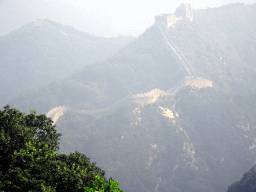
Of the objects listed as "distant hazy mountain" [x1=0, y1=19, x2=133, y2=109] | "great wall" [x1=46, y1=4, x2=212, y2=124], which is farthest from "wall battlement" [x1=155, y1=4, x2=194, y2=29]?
"distant hazy mountain" [x1=0, y1=19, x2=133, y2=109]

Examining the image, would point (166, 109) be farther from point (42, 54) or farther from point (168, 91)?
point (42, 54)

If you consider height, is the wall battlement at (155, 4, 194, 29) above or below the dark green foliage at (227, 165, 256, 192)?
above

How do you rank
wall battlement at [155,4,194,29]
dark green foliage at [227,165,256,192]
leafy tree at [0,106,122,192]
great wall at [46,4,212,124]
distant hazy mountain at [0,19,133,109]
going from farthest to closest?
distant hazy mountain at [0,19,133,109], wall battlement at [155,4,194,29], great wall at [46,4,212,124], dark green foliage at [227,165,256,192], leafy tree at [0,106,122,192]

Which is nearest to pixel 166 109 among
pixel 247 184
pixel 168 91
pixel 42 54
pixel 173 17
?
pixel 168 91

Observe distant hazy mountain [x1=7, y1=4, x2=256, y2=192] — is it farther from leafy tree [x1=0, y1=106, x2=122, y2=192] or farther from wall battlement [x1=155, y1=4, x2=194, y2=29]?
leafy tree [x1=0, y1=106, x2=122, y2=192]

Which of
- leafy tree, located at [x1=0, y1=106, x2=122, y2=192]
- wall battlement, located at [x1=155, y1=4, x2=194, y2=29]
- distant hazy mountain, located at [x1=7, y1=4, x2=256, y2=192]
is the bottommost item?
leafy tree, located at [x1=0, y1=106, x2=122, y2=192]

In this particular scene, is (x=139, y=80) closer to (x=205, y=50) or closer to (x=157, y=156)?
(x=205, y=50)
